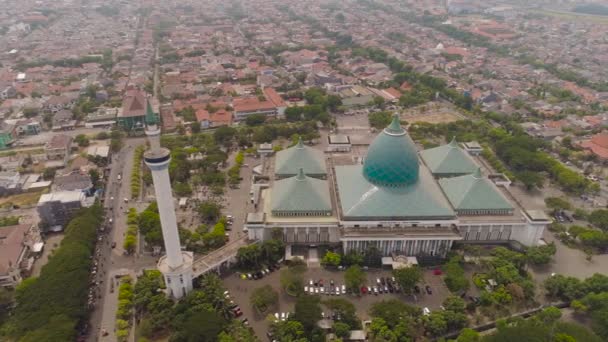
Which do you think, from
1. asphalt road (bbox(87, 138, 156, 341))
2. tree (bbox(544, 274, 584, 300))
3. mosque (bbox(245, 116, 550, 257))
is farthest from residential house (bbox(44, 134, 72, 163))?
tree (bbox(544, 274, 584, 300))

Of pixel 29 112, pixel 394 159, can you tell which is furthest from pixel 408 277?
pixel 29 112

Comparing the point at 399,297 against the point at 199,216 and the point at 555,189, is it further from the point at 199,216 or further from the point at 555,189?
the point at 555,189

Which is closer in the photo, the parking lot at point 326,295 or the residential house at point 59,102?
the parking lot at point 326,295

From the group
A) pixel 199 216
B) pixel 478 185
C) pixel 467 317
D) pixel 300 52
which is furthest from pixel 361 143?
pixel 300 52

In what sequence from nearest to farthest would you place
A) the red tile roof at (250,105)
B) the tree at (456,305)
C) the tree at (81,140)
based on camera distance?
the tree at (456,305) → the tree at (81,140) → the red tile roof at (250,105)

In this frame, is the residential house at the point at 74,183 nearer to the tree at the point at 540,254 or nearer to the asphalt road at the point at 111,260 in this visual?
the asphalt road at the point at 111,260

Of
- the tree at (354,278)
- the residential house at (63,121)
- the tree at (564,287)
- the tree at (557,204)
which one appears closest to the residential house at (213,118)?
the residential house at (63,121)
